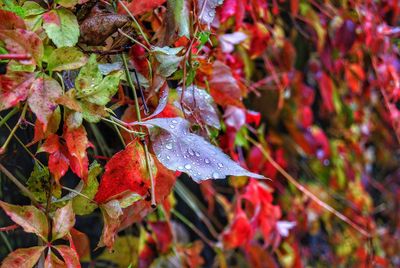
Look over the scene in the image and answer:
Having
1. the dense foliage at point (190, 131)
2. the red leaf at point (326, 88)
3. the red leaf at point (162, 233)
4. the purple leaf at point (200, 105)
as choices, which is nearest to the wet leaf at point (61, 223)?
the dense foliage at point (190, 131)

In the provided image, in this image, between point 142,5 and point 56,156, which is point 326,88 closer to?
point 142,5

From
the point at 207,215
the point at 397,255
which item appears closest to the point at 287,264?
the point at 207,215

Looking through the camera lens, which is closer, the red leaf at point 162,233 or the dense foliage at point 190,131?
the dense foliage at point 190,131

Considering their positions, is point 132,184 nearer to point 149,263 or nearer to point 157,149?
point 157,149

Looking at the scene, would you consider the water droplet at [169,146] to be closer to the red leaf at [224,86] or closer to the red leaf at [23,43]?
the red leaf at [23,43]

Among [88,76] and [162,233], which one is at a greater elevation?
[88,76]

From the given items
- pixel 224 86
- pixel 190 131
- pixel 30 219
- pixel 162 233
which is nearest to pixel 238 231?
pixel 162 233
